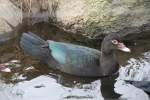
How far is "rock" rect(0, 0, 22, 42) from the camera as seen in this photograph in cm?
1134

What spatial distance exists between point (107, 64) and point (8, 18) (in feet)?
8.18

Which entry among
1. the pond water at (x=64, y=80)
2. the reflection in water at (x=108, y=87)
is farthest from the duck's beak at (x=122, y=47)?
the reflection in water at (x=108, y=87)

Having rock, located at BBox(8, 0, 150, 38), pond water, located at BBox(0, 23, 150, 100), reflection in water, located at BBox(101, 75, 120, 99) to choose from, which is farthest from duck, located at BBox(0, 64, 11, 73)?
rock, located at BBox(8, 0, 150, 38)

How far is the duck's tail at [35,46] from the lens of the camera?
34.0 ft

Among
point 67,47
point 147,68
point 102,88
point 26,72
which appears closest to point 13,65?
point 26,72

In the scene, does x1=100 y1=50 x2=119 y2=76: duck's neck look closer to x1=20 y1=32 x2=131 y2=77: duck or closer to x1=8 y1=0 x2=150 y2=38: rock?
x1=20 y1=32 x2=131 y2=77: duck

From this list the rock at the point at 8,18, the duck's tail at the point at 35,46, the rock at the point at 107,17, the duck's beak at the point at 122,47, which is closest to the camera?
the duck's beak at the point at 122,47

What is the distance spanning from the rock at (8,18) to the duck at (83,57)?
1192 mm

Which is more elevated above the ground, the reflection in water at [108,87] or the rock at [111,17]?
the rock at [111,17]

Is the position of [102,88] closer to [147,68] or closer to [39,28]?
[147,68]

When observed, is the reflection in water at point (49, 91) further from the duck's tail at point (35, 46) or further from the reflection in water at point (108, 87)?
the duck's tail at point (35, 46)

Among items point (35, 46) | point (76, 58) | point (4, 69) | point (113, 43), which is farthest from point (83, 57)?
point (4, 69)

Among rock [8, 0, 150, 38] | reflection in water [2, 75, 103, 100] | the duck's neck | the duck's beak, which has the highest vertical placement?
rock [8, 0, 150, 38]

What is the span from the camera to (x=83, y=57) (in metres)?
9.99
